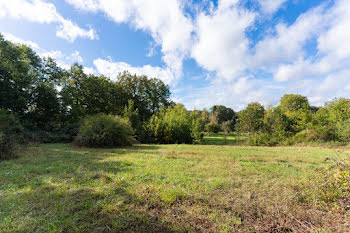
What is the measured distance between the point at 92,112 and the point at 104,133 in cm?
1128

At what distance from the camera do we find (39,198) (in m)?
2.78

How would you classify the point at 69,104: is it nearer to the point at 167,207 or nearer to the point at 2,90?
the point at 2,90

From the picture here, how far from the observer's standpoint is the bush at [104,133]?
379 inches

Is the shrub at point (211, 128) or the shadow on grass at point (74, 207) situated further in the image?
the shrub at point (211, 128)

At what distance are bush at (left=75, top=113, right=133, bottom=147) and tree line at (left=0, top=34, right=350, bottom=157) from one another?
119 mm

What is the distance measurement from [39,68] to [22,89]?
5.34m

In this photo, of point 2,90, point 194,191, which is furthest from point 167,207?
point 2,90

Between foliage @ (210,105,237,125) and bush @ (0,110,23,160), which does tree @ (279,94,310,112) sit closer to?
foliage @ (210,105,237,125)

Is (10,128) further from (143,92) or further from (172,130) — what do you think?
(143,92)

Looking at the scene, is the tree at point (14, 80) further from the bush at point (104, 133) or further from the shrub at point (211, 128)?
the shrub at point (211, 128)

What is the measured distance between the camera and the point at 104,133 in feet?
31.9

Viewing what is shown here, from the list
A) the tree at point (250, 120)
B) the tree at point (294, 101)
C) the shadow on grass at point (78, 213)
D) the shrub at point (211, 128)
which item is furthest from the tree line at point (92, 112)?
the tree at point (294, 101)

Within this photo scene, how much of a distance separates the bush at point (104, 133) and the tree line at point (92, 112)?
12cm

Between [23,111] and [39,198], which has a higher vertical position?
[23,111]
